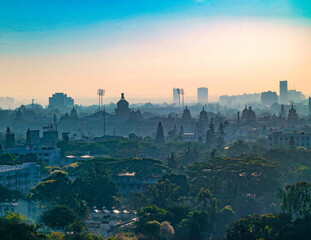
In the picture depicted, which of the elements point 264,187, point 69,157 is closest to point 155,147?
point 69,157

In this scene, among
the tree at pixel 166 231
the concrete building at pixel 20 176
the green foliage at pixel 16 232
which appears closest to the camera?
the green foliage at pixel 16 232

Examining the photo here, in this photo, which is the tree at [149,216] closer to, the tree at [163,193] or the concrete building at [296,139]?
the tree at [163,193]

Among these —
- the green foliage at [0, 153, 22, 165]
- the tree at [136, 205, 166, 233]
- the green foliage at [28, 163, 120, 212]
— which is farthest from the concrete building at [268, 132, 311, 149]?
the tree at [136, 205, 166, 233]

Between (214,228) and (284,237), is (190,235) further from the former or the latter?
(284,237)

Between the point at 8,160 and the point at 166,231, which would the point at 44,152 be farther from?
the point at 166,231

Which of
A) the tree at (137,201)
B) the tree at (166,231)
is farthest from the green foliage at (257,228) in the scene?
the tree at (137,201)

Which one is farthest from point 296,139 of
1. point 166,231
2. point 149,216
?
point 166,231

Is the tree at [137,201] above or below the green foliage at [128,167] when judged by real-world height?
below
